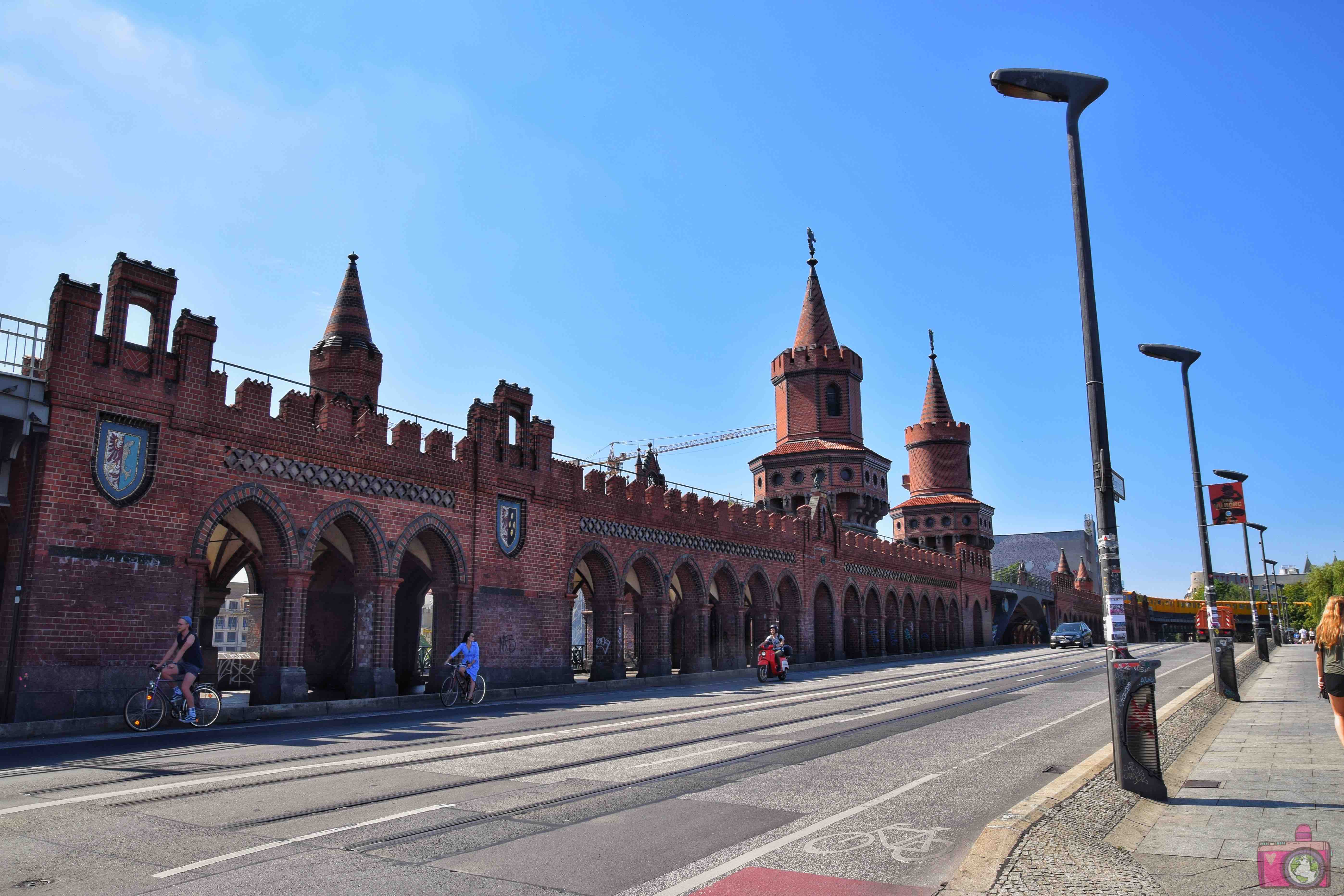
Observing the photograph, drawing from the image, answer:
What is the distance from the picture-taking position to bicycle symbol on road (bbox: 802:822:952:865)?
248 inches

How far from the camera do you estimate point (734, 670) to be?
108 feet

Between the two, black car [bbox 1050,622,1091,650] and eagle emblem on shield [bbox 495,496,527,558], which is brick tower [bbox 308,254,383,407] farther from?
black car [bbox 1050,622,1091,650]

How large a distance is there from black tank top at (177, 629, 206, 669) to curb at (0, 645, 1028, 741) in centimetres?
123

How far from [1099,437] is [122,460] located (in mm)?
15714

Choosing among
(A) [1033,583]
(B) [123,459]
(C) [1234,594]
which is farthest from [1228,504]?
(C) [1234,594]

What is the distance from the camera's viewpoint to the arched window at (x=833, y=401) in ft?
193

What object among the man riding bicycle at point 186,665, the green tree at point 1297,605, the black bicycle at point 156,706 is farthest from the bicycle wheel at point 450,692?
the green tree at point 1297,605

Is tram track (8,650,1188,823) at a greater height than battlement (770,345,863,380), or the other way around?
battlement (770,345,863,380)

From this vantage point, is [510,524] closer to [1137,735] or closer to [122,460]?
[122,460]


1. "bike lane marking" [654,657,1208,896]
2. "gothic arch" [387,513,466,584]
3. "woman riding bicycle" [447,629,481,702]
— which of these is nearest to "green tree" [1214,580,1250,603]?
"gothic arch" [387,513,466,584]

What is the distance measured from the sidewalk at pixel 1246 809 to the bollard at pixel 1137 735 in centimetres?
25

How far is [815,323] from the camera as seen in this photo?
60.8 meters

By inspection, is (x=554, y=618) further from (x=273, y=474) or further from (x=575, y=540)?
(x=273, y=474)

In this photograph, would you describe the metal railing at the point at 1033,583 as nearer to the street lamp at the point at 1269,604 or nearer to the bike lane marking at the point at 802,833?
the street lamp at the point at 1269,604
